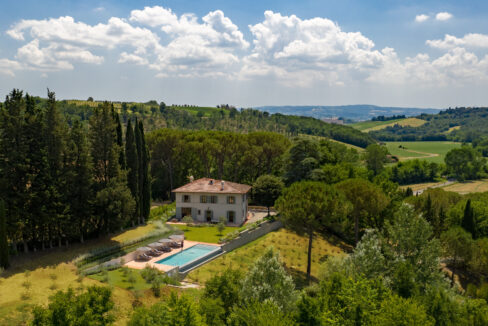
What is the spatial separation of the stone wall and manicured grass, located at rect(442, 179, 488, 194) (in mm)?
95824

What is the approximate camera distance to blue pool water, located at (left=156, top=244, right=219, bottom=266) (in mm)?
31991

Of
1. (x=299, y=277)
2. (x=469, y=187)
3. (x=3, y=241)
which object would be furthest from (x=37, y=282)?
(x=469, y=187)

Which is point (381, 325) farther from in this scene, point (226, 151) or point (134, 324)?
point (226, 151)

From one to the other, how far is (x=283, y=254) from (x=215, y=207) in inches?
474

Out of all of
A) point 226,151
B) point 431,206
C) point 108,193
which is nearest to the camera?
point 108,193

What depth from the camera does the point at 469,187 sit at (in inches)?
4840

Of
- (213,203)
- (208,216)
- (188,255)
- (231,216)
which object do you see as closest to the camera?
(188,255)

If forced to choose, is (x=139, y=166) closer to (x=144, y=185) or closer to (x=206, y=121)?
(x=144, y=185)

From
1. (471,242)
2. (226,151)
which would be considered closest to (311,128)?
(226,151)

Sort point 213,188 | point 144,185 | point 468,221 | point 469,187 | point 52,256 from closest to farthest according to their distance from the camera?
1. point 52,256
2. point 144,185
3. point 213,188
4. point 468,221
5. point 469,187

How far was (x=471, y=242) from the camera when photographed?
43.2 m

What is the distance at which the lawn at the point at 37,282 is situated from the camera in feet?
59.1

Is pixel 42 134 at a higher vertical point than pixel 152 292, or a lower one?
higher

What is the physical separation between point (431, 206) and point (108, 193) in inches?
1789
